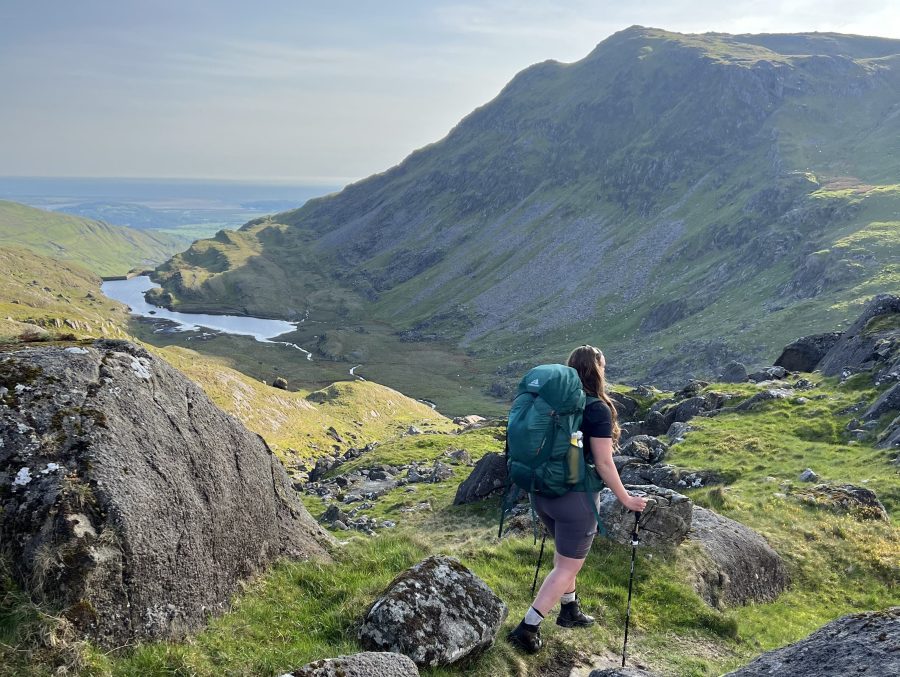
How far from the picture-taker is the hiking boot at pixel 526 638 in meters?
9.38

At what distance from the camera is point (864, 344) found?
148 feet

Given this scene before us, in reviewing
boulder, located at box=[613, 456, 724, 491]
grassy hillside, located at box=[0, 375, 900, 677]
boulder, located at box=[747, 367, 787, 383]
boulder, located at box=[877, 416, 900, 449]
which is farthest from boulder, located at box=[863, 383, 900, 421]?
boulder, located at box=[747, 367, 787, 383]

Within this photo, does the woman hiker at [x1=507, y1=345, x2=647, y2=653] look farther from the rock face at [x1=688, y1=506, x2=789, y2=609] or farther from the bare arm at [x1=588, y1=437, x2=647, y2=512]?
the rock face at [x1=688, y1=506, x2=789, y2=609]

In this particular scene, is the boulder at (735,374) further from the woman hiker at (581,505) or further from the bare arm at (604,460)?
the bare arm at (604,460)

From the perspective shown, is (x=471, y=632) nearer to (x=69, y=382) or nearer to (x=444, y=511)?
(x=69, y=382)

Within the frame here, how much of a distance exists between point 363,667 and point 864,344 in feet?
165

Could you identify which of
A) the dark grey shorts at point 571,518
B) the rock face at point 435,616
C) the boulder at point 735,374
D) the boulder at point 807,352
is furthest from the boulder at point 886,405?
the rock face at point 435,616

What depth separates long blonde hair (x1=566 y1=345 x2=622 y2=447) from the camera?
9141 mm

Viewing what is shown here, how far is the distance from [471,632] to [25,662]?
553 cm

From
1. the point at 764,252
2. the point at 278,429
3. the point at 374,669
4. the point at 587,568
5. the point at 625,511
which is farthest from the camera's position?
the point at 764,252

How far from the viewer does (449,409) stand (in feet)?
427

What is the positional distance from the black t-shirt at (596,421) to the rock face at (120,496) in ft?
19.4

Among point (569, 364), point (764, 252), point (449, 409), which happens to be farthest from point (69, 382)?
point (764, 252)

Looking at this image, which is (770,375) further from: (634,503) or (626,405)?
(634,503)
